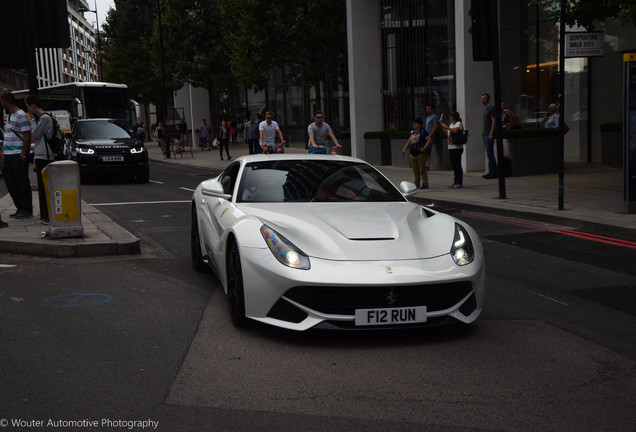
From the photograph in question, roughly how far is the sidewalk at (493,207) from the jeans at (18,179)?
28 cm

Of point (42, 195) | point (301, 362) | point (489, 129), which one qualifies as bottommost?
point (301, 362)

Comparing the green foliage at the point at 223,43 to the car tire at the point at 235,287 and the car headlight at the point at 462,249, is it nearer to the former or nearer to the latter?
the car tire at the point at 235,287

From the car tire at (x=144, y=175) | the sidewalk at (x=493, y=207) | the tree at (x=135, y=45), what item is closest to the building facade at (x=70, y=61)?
the tree at (x=135, y=45)

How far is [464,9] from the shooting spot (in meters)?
19.9

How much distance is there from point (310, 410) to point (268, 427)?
0.31 meters

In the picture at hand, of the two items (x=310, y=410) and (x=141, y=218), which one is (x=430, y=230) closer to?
(x=310, y=410)

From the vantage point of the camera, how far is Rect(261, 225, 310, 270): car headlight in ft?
16.3

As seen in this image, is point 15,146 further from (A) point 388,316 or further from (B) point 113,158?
(B) point 113,158

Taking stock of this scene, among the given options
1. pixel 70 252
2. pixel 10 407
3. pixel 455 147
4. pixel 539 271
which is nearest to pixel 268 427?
pixel 10 407

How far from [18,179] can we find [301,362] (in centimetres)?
756

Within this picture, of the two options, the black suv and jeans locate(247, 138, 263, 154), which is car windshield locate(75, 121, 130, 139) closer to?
the black suv

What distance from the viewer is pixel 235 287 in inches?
213

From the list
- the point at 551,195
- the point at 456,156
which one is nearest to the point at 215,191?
the point at 551,195

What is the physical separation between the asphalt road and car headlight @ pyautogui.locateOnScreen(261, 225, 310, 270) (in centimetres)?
58
